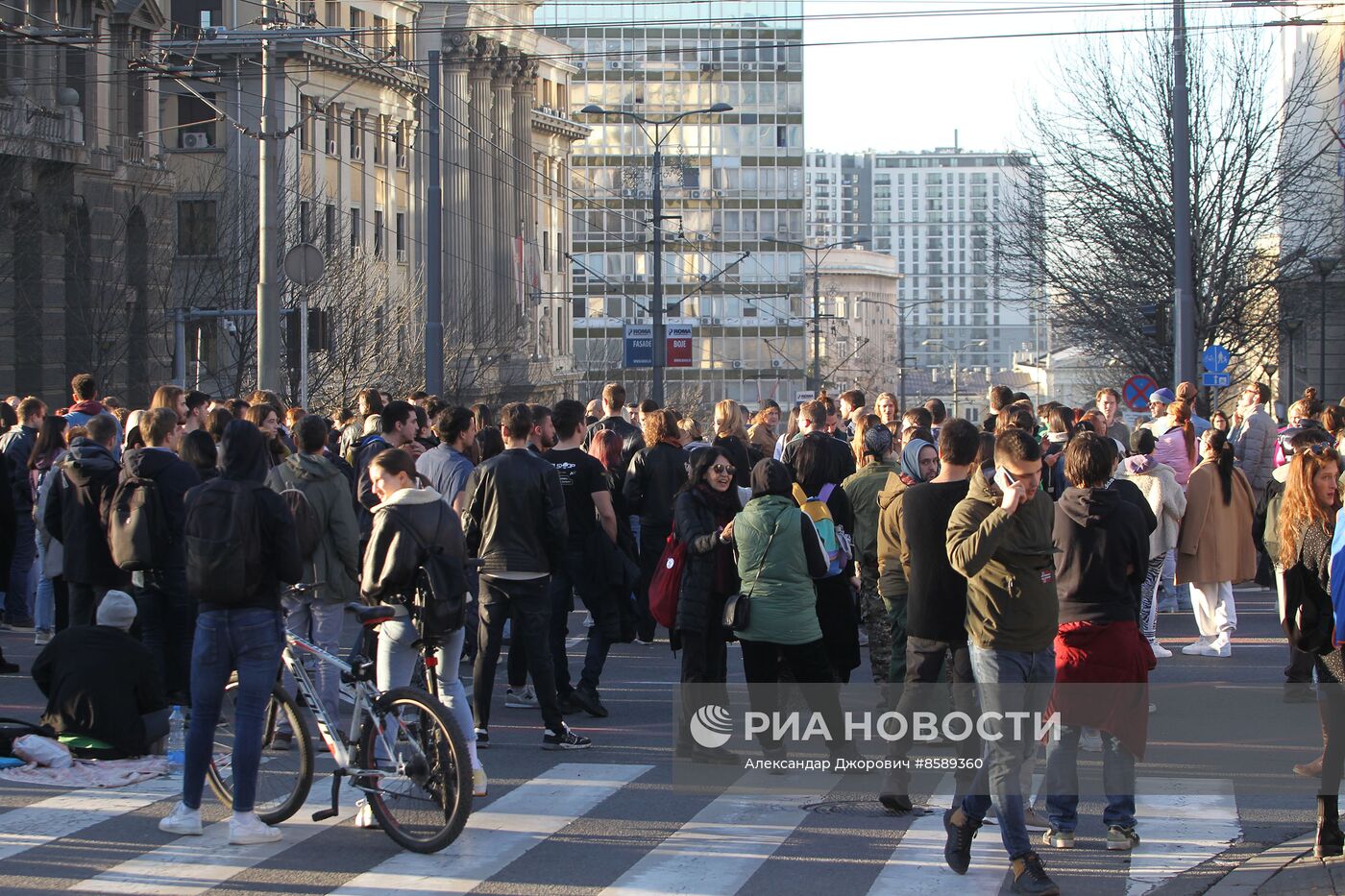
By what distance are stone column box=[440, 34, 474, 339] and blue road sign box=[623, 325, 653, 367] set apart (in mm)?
15265

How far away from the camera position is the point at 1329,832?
7766 mm

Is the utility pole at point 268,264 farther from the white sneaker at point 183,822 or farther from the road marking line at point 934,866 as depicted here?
the road marking line at point 934,866

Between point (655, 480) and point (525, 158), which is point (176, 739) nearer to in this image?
point (655, 480)

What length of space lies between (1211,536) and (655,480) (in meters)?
4.33

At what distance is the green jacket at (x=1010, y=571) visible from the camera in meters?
7.35

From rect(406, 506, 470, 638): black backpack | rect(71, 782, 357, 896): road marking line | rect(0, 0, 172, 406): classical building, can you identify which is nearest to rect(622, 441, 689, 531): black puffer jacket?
rect(406, 506, 470, 638): black backpack

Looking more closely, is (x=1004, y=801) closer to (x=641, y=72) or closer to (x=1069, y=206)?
(x=1069, y=206)

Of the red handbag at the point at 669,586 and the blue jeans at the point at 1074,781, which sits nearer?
the blue jeans at the point at 1074,781

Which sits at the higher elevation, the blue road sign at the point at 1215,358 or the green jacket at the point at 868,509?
the blue road sign at the point at 1215,358

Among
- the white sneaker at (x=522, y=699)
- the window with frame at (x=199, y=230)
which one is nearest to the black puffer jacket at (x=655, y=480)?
the white sneaker at (x=522, y=699)

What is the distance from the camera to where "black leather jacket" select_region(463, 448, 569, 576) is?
1009 centimetres

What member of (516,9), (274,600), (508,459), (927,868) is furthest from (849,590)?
(516,9)

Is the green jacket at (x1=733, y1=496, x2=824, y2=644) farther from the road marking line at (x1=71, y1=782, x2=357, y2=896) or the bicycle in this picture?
the road marking line at (x1=71, y1=782, x2=357, y2=896)

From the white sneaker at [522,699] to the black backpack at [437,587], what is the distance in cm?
339
